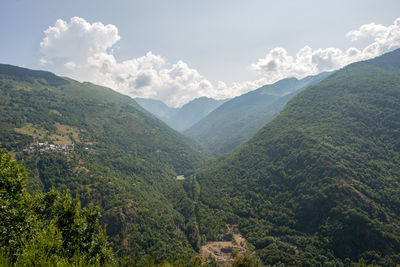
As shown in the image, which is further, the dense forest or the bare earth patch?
the bare earth patch

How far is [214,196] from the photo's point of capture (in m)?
144

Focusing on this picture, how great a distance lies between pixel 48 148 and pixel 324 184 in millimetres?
182748

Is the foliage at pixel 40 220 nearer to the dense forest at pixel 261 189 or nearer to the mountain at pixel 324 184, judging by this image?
the dense forest at pixel 261 189

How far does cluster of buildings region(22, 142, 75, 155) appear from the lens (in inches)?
5091

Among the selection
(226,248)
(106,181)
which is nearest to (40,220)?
(226,248)

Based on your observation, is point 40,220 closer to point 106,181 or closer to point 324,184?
point 106,181

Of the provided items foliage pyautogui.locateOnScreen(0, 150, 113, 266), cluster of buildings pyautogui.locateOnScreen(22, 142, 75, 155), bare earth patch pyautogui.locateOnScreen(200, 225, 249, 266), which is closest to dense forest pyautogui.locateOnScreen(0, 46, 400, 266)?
foliage pyautogui.locateOnScreen(0, 150, 113, 266)

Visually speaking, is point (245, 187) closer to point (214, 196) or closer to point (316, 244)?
point (214, 196)

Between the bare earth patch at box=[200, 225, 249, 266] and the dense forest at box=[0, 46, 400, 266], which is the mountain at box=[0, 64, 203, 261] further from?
the bare earth patch at box=[200, 225, 249, 266]

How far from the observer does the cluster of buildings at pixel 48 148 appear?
129312 mm

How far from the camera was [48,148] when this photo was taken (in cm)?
13650

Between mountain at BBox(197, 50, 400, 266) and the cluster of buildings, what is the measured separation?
11166cm

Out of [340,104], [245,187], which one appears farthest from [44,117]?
[340,104]

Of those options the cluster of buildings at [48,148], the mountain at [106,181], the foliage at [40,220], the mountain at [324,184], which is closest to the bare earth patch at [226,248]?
the mountain at [324,184]
